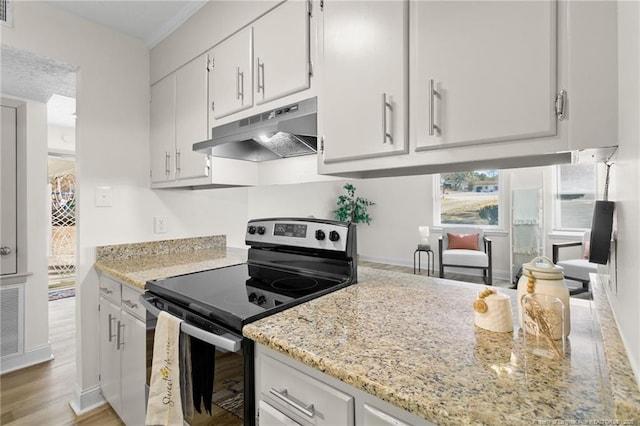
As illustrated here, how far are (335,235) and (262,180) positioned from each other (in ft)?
3.11

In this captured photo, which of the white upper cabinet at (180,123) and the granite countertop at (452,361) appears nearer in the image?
the granite countertop at (452,361)

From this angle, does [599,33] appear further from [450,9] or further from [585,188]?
[585,188]

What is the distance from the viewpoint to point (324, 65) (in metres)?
1.23

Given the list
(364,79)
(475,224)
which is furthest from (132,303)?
(475,224)

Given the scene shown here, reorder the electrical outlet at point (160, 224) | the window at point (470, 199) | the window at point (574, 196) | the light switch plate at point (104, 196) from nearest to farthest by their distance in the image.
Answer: the light switch plate at point (104, 196)
the electrical outlet at point (160, 224)
the window at point (574, 196)
the window at point (470, 199)

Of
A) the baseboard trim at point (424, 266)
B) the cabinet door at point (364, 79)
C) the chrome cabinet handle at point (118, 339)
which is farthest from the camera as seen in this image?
the baseboard trim at point (424, 266)

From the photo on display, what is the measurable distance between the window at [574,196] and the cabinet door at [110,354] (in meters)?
5.29

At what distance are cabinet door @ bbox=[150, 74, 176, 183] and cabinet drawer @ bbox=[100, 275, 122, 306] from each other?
72 centimetres

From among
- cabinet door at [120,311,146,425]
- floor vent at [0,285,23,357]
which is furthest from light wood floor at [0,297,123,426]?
cabinet door at [120,311,146,425]

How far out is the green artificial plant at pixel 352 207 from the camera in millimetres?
5953

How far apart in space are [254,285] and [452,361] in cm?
86

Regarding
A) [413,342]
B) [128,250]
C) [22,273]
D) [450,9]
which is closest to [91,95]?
[128,250]

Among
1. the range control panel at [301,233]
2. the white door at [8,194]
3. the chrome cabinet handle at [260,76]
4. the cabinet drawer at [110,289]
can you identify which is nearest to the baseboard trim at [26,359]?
the white door at [8,194]

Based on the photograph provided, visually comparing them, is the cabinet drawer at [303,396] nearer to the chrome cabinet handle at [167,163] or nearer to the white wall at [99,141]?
the chrome cabinet handle at [167,163]
